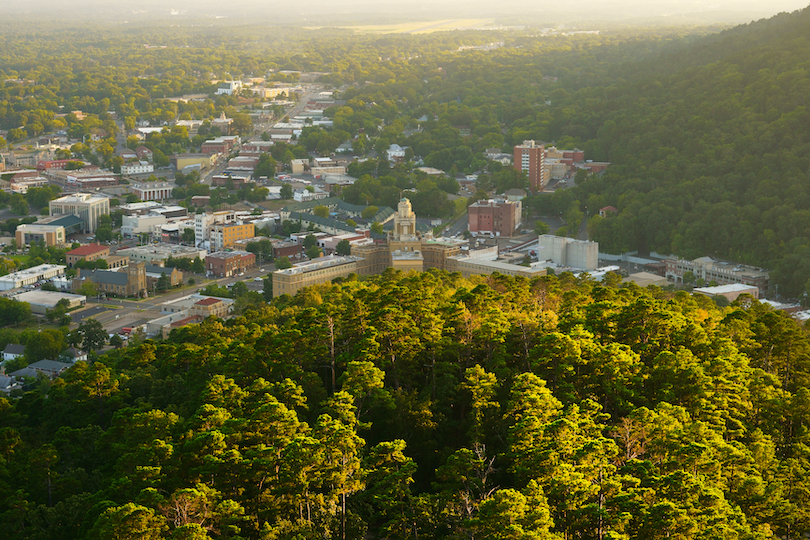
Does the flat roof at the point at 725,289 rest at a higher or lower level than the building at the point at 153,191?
higher

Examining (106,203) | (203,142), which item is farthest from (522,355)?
(203,142)

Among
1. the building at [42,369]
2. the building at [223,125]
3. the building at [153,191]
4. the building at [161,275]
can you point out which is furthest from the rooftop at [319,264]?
the building at [223,125]

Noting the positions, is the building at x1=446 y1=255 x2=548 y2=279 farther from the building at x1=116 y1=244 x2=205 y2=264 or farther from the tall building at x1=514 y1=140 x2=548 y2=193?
the tall building at x1=514 y1=140 x2=548 y2=193

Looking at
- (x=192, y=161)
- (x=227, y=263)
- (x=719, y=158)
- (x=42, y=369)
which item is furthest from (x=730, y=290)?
(x=192, y=161)

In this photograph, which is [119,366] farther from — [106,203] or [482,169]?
[482,169]

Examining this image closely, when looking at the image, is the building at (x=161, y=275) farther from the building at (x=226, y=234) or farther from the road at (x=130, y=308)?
the building at (x=226, y=234)

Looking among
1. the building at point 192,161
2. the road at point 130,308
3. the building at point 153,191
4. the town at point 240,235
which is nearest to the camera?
the road at point 130,308
